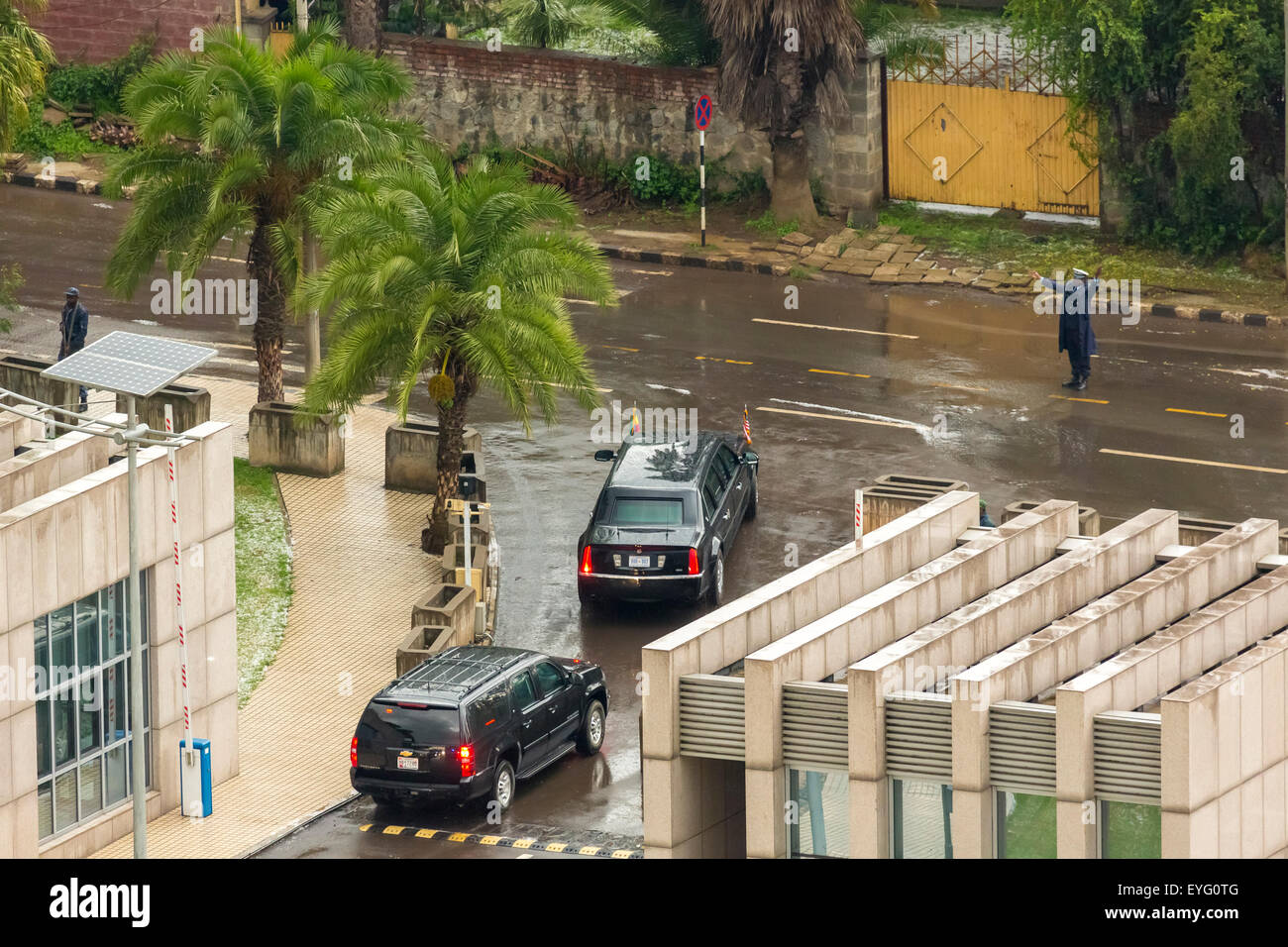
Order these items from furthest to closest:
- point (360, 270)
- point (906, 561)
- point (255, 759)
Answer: point (360, 270) < point (255, 759) < point (906, 561)

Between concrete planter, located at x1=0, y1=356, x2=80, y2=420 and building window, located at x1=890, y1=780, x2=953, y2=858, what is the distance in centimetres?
1862

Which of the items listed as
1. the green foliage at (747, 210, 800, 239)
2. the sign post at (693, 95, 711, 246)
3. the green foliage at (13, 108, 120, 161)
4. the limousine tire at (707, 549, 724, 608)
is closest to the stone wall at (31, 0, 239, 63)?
the green foliage at (13, 108, 120, 161)

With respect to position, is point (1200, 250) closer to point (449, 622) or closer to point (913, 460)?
point (913, 460)

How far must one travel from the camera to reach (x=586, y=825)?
26.0 m

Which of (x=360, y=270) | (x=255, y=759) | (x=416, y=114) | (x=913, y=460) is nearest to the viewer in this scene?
(x=255, y=759)

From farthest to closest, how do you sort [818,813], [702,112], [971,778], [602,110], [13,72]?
[602,110] < [702,112] < [13,72] < [818,813] < [971,778]

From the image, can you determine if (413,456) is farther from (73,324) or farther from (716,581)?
(716,581)

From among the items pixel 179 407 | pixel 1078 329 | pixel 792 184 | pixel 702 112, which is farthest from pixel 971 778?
pixel 702 112

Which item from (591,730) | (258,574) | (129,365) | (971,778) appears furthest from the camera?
(258,574)

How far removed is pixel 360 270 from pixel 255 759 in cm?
698

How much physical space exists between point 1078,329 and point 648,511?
31.9 feet

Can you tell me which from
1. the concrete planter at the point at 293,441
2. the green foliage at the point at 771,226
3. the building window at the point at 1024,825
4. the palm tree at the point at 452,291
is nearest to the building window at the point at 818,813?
the building window at the point at 1024,825

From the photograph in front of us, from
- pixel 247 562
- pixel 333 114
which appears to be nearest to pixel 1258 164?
pixel 333 114

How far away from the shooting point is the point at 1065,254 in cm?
4381
